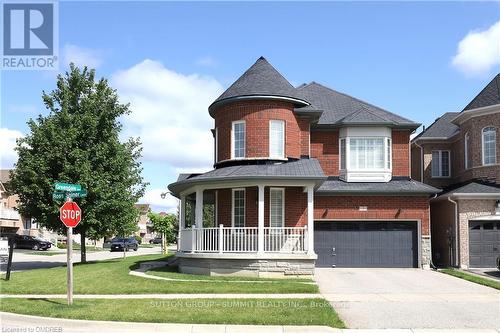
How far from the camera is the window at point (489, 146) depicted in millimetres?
26047

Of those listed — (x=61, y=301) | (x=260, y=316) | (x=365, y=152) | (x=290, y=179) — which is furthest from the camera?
(x=365, y=152)

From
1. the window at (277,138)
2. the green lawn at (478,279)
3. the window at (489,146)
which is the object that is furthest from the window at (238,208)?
the window at (489,146)

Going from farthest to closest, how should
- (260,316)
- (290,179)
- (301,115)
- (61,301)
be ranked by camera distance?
(301,115) → (290,179) → (61,301) → (260,316)

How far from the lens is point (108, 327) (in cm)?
1052

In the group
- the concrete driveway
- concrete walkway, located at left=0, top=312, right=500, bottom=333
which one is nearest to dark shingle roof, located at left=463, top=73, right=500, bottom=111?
the concrete driveway

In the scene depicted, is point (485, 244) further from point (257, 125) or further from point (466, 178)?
point (257, 125)

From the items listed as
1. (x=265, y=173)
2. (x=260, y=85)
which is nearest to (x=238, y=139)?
(x=260, y=85)

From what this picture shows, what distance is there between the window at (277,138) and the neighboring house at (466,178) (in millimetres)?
7959

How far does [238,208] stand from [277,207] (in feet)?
5.32

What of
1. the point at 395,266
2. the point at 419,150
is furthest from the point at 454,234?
the point at 419,150

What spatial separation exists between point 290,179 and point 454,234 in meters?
9.68

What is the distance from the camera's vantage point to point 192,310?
39.4 feet

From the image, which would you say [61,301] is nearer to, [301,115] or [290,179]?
[290,179]

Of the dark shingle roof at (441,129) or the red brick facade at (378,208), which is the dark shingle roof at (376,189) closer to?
the red brick facade at (378,208)
